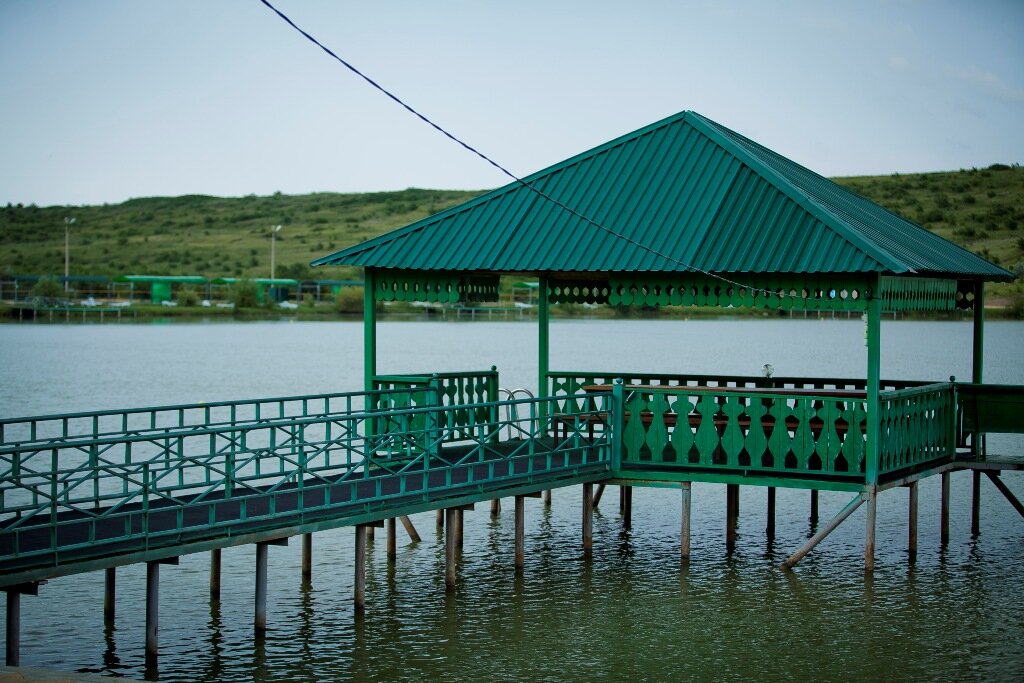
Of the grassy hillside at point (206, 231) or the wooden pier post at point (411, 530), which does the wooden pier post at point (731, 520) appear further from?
the grassy hillside at point (206, 231)

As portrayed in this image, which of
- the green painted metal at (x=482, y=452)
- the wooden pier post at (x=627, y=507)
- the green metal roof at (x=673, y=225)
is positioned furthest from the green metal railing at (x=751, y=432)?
the wooden pier post at (x=627, y=507)

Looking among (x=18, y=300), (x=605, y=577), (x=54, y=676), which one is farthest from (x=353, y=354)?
(x=54, y=676)

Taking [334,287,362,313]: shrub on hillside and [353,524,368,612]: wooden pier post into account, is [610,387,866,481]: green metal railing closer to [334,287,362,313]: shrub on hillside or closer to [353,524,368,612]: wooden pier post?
[353,524,368,612]: wooden pier post

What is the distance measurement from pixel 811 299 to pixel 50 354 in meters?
63.2

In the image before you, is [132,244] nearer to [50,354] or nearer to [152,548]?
[50,354]

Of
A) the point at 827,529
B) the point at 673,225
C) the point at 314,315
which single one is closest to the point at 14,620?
the point at 827,529

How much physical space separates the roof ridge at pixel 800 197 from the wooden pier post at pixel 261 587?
7782 mm

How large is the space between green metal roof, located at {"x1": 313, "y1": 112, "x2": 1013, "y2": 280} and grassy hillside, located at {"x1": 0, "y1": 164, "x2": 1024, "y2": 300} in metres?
58.8

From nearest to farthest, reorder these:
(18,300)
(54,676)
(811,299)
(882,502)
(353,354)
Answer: (54,676), (811,299), (882,502), (353,354), (18,300)

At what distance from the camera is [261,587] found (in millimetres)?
15312

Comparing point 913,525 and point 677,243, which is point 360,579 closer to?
point 677,243

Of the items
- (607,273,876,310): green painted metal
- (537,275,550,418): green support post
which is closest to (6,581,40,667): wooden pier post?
(607,273,876,310): green painted metal

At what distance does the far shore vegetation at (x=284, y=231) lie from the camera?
87.2 meters

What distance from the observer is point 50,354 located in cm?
7512
